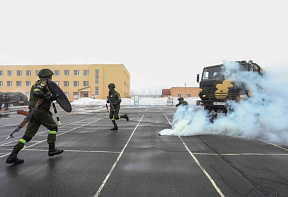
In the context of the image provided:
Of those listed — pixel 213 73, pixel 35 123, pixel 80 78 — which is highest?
pixel 80 78

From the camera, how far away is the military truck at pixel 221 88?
7.55 metres

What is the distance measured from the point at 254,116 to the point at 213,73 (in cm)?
319

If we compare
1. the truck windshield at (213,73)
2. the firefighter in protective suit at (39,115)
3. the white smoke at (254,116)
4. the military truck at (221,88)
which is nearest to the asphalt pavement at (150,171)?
the firefighter in protective suit at (39,115)

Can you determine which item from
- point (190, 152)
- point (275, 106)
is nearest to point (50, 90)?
point (190, 152)

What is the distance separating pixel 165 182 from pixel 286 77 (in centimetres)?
643

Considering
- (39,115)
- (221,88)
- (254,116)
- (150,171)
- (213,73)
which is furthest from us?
(213,73)

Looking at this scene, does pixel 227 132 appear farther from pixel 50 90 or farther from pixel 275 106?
pixel 50 90

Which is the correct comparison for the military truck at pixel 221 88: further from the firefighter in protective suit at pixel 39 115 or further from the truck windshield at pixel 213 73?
the firefighter in protective suit at pixel 39 115

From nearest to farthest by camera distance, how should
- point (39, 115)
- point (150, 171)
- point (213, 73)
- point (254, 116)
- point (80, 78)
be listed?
point (150, 171), point (39, 115), point (254, 116), point (213, 73), point (80, 78)

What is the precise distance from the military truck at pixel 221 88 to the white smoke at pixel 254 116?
232mm

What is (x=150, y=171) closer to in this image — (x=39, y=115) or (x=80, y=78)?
(x=39, y=115)

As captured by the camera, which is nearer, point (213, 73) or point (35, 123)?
point (35, 123)

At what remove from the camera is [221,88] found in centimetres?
809

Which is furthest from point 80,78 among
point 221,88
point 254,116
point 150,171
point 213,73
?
point 150,171
